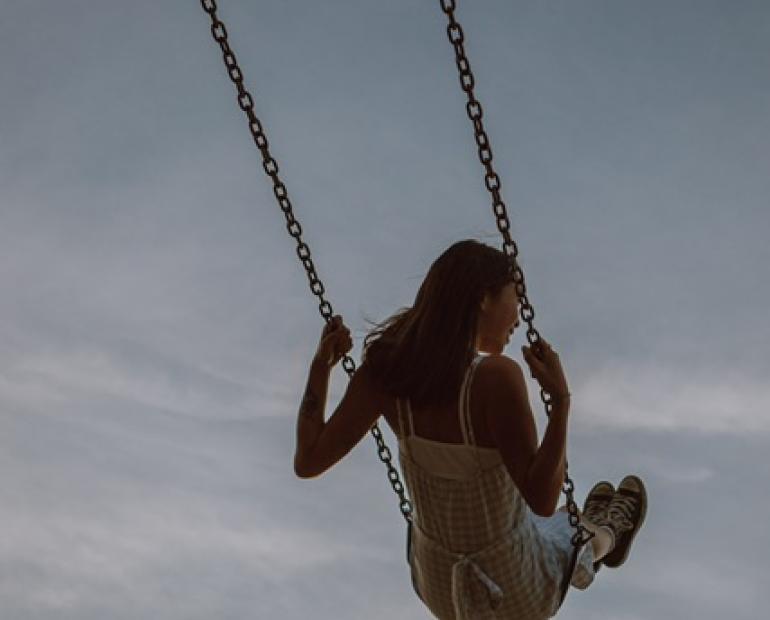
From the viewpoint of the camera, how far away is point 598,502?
6.10 meters

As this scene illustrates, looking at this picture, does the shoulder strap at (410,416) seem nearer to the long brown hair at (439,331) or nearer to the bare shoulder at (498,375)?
the long brown hair at (439,331)

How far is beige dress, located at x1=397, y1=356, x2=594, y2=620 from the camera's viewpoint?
14.6ft

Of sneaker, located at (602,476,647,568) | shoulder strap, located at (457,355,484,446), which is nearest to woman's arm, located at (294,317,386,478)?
shoulder strap, located at (457,355,484,446)

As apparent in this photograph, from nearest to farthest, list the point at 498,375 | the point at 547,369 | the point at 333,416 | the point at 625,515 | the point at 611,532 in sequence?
the point at 498,375 < the point at 547,369 < the point at 333,416 < the point at 611,532 < the point at 625,515

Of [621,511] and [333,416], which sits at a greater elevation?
[621,511]

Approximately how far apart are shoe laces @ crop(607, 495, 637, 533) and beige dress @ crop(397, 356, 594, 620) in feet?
3.29

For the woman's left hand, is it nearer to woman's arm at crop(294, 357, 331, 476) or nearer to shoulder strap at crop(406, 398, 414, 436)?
woman's arm at crop(294, 357, 331, 476)

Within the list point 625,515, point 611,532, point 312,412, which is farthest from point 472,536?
point 625,515

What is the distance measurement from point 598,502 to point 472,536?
1.69 metres

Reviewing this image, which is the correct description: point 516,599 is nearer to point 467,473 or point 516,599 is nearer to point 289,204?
point 467,473

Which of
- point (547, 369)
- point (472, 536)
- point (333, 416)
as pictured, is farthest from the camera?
point (333, 416)

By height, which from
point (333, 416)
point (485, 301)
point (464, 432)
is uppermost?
point (485, 301)

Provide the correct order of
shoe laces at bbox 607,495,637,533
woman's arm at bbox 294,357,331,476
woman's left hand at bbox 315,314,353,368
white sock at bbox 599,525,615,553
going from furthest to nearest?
shoe laces at bbox 607,495,637,533
white sock at bbox 599,525,615,553
woman's left hand at bbox 315,314,353,368
woman's arm at bbox 294,357,331,476

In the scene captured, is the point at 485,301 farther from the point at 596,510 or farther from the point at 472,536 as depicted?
the point at 596,510
